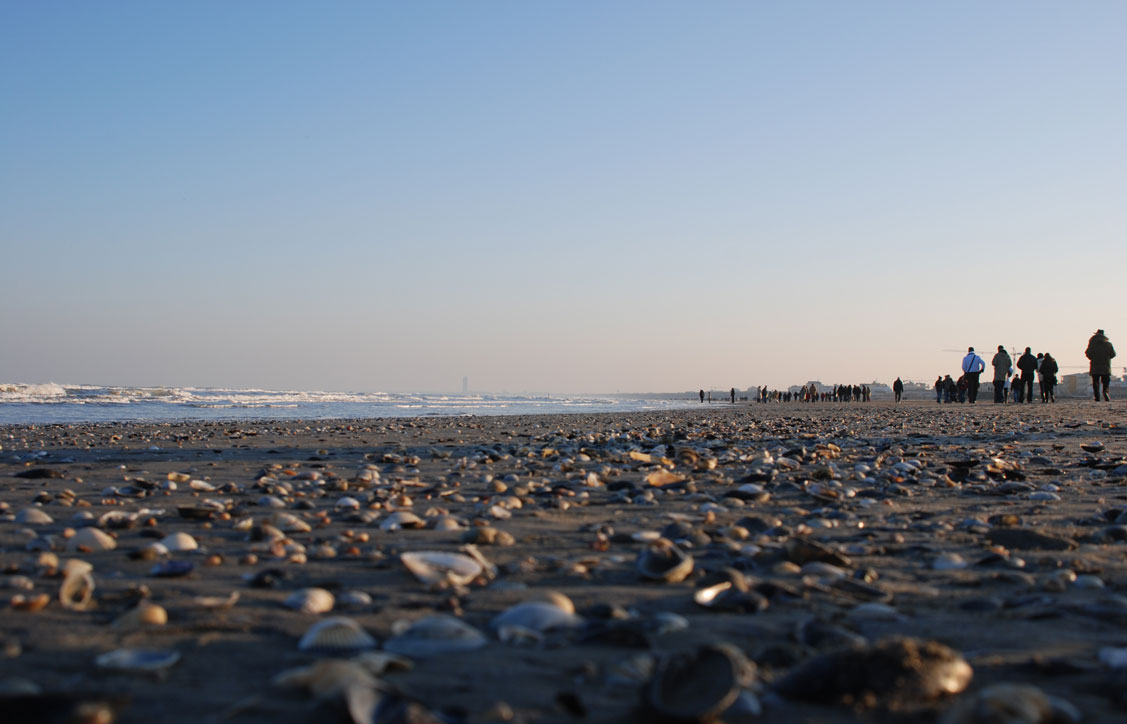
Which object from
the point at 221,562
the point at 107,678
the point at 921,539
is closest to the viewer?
the point at 107,678

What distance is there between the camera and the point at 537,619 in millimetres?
2223

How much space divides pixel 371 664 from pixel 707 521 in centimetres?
256

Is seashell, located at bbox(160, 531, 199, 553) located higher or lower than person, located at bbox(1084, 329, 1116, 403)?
lower

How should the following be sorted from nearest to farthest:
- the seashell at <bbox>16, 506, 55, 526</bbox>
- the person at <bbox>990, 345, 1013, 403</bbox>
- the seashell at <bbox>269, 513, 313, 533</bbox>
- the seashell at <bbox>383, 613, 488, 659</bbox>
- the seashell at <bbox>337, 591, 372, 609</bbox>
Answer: the seashell at <bbox>383, 613, 488, 659</bbox> → the seashell at <bbox>337, 591, 372, 609</bbox> → the seashell at <bbox>269, 513, 313, 533</bbox> → the seashell at <bbox>16, 506, 55, 526</bbox> → the person at <bbox>990, 345, 1013, 403</bbox>

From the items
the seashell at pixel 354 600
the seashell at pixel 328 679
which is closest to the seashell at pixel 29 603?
the seashell at pixel 354 600

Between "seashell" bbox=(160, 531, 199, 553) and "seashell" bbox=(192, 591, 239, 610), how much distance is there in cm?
93

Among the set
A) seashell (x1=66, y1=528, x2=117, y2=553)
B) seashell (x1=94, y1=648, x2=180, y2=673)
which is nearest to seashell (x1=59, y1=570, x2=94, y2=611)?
seashell (x1=94, y1=648, x2=180, y2=673)

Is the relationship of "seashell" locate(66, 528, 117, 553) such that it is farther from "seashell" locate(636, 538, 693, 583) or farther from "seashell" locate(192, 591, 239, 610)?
"seashell" locate(636, 538, 693, 583)

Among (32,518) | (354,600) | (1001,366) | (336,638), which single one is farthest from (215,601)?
(1001,366)

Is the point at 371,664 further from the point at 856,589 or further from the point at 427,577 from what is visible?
the point at 856,589

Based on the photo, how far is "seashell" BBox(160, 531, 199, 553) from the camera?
334 cm

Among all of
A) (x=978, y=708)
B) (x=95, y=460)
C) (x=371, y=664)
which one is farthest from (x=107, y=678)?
(x=95, y=460)

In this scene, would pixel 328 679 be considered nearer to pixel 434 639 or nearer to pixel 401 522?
pixel 434 639

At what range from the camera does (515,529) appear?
3951mm
